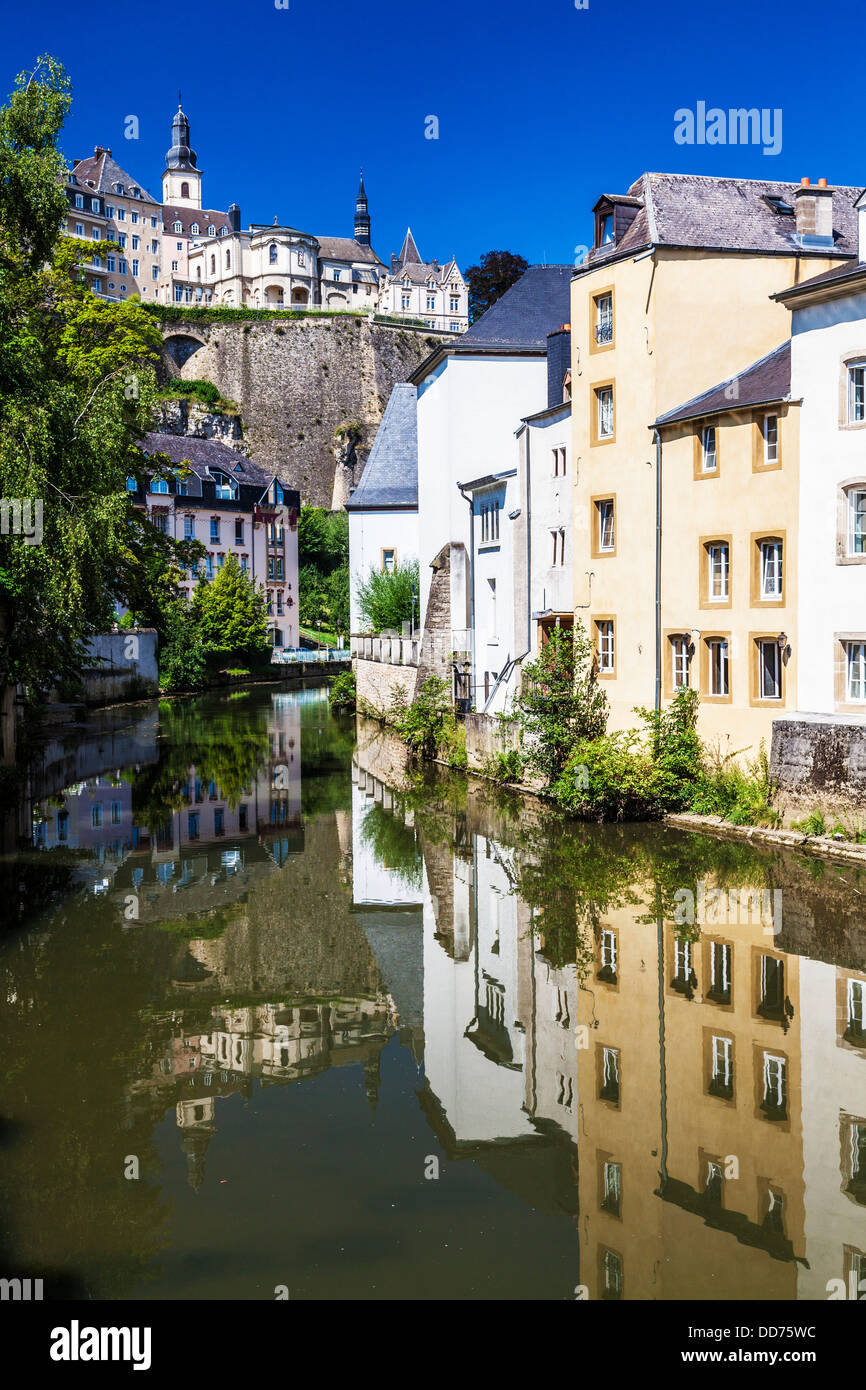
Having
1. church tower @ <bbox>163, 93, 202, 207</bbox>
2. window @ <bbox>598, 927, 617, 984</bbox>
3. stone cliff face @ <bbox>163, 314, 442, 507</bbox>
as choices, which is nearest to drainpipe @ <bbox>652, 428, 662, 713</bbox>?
window @ <bbox>598, 927, 617, 984</bbox>

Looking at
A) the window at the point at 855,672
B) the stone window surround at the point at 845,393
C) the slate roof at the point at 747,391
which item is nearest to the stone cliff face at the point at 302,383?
the slate roof at the point at 747,391

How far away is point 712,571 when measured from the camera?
882 inches

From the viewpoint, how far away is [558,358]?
3159cm

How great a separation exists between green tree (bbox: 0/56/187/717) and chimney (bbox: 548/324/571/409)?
10.6 m

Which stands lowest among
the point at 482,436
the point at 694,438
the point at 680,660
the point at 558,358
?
the point at 680,660

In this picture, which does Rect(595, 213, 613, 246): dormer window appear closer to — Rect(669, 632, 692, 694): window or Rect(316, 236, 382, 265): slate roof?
Rect(669, 632, 692, 694): window

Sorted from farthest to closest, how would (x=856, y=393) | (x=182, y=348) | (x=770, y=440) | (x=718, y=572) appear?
(x=182, y=348), (x=718, y=572), (x=770, y=440), (x=856, y=393)

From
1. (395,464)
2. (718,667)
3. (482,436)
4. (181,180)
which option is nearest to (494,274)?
(395,464)

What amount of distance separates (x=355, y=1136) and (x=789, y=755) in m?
12.4

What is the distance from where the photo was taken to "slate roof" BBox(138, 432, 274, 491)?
65.4 m

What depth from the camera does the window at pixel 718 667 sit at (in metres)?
22.2

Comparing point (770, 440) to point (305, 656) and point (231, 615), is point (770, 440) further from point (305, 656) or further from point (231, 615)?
point (305, 656)

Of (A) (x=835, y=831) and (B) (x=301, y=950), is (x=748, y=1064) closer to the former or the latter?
(B) (x=301, y=950)

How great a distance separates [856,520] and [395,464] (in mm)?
31793
